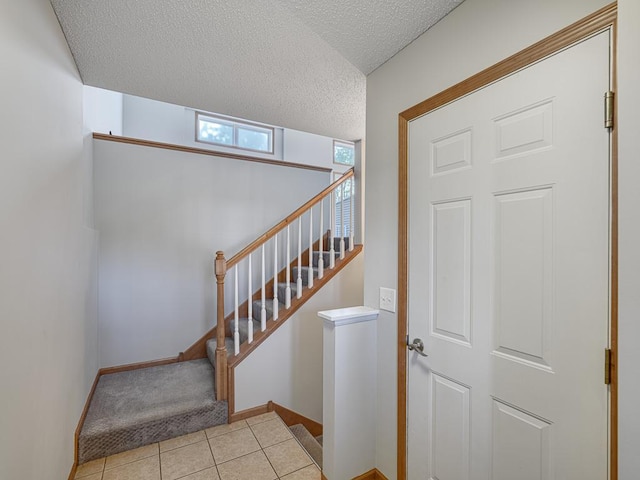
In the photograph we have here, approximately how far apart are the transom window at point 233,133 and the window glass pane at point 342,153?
1.26 m

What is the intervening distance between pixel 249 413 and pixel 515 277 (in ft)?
7.30

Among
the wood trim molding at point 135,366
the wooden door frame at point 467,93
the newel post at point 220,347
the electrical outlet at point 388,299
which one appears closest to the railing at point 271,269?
the newel post at point 220,347

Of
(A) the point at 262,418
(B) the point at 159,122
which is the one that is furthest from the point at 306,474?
(B) the point at 159,122

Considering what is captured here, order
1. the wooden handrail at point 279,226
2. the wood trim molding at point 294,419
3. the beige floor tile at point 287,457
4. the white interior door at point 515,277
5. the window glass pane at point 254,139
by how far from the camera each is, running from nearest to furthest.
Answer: the white interior door at point 515,277
the beige floor tile at point 287,457
the wooden handrail at point 279,226
the wood trim molding at point 294,419
the window glass pane at point 254,139

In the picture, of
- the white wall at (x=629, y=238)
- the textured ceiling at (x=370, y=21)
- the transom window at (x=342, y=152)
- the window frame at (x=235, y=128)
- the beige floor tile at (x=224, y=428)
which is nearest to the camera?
the white wall at (x=629, y=238)

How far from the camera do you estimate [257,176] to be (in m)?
3.45

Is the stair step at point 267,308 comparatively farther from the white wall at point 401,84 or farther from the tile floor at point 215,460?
the white wall at point 401,84

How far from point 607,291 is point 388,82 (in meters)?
1.40

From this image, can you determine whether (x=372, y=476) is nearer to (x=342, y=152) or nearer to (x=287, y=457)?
(x=287, y=457)

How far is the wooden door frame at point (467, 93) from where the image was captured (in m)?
0.82

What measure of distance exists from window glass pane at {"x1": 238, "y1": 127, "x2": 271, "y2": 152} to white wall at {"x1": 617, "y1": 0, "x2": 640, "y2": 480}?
463 cm

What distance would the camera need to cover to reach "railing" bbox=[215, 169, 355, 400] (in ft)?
7.55

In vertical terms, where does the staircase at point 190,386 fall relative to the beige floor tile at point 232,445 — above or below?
above

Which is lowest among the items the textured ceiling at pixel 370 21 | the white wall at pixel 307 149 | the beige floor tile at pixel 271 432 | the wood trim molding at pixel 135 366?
the beige floor tile at pixel 271 432
